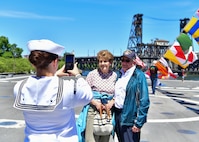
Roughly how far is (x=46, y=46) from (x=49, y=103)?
1.21ft

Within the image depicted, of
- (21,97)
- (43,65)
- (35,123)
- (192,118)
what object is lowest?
(192,118)

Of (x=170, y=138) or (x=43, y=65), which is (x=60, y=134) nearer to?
(x=43, y=65)

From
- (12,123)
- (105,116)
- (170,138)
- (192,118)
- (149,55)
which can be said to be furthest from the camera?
(149,55)

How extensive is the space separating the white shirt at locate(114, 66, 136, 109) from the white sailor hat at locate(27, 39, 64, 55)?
1.23m

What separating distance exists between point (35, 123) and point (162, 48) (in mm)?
103692

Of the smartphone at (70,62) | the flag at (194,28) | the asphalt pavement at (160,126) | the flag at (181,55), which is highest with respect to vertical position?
the flag at (194,28)

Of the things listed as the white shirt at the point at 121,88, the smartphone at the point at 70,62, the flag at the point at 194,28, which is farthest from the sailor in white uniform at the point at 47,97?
the flag at the point at 194,28

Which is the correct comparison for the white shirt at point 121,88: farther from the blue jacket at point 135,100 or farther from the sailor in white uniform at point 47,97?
the sailor in white uniform at point 47,97

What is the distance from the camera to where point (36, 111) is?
5.62 feet

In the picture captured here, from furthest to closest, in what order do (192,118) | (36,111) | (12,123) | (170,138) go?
1. (192,118)
2. (12,123)
3. (170,138)
4. (36,111)

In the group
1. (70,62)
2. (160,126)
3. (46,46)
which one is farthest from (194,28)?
(46,46)

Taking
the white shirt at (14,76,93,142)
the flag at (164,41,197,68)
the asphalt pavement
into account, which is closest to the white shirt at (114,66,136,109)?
the white shirt at (14,76,93,142)

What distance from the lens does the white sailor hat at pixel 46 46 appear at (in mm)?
1723

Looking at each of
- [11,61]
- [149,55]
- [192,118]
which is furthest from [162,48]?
[192,118]
